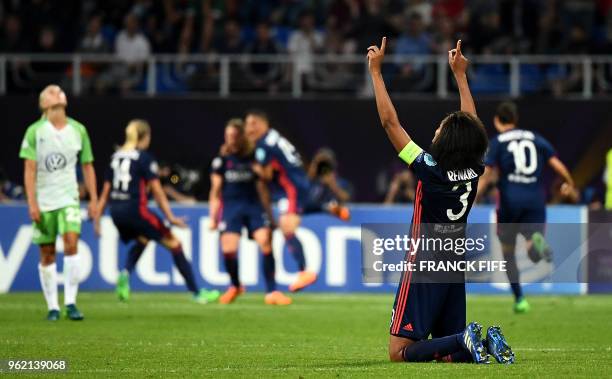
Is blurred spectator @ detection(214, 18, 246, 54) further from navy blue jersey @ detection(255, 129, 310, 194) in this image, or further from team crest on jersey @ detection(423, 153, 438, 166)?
team crest on jersey @ detection(423, 153, 438, 166)

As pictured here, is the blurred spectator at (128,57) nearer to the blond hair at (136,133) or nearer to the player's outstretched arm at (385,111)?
the blond hair at (136,133)

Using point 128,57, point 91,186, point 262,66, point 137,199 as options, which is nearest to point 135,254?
point 137,199

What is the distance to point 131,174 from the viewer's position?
1662 cm

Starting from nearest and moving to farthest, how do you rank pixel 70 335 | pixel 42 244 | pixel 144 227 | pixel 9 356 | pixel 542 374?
pixel 542 374 < pixel 9 356 < pixel 70 335 < pixel 42 244 < pixel 144 227

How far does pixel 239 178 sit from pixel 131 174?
140cm

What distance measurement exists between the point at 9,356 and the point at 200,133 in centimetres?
1369

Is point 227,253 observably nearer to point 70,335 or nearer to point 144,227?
point 144,227

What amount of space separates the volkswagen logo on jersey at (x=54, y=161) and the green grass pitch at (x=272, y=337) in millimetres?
1569

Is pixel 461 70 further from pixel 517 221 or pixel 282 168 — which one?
pixel 282 168

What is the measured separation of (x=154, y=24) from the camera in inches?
941

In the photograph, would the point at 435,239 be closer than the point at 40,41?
Yes

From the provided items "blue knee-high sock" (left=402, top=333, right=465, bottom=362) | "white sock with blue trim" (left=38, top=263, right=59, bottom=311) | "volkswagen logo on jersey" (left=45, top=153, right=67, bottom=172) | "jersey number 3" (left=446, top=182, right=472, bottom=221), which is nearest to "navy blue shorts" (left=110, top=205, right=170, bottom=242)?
"white sock with blue trim" (left=38, top=263, right=59, bottom=311)

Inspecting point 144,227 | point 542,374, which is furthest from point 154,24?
point 542,374

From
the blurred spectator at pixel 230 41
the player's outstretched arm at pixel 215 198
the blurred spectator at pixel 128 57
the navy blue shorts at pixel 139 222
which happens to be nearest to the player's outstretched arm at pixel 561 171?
the player's outstretched arm at pixel 215 198
